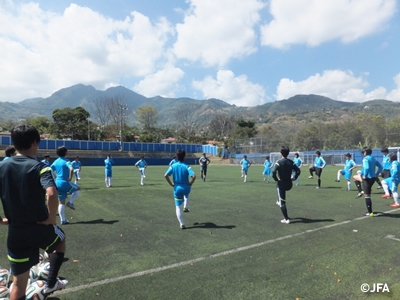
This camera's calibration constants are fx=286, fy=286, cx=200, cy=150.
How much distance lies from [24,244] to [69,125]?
7156 centimetres

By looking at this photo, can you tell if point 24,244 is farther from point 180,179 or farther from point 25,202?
point 180,179

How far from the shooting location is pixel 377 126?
47906 millimetres

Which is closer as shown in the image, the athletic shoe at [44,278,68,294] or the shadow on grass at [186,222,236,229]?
the athletic shoe at [44,278,68,294]

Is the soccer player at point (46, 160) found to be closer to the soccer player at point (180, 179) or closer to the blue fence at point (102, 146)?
the soccer player at point (180, 179)

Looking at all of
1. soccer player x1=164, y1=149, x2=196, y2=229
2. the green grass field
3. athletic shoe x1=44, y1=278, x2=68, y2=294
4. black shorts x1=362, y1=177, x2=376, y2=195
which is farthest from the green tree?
athletic shoe x1=44, y1=278, x2=68, y2=294

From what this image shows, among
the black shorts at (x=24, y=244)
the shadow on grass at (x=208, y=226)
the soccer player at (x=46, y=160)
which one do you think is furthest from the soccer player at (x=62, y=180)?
the black shorts at (x=24, y=244)

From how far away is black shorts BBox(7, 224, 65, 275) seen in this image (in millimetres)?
3012

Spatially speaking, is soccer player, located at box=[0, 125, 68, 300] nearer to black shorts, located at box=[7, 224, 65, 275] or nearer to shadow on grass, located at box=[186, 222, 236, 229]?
black shorts, located at box=[7, 224, 65, 275]

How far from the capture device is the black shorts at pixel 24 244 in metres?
3.01

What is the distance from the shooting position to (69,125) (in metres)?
68.0

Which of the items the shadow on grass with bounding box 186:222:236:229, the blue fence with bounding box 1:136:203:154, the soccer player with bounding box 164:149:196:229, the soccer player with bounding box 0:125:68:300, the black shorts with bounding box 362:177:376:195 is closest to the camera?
the soccer player with bounding box 0:125:68:300

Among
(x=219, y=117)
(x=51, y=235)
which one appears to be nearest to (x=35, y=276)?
(x=51, y=235)

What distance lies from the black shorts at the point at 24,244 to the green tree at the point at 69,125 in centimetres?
6885

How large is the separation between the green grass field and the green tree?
63923 mm
